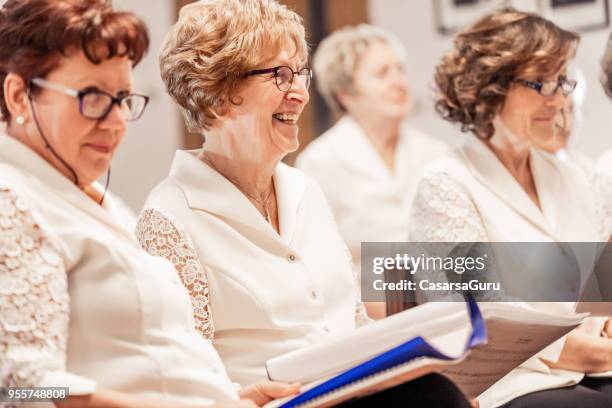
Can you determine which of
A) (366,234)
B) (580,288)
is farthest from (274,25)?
(366,234)

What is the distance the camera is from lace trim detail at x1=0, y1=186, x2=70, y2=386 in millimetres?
1412

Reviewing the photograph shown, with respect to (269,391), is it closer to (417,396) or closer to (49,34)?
(417,396)

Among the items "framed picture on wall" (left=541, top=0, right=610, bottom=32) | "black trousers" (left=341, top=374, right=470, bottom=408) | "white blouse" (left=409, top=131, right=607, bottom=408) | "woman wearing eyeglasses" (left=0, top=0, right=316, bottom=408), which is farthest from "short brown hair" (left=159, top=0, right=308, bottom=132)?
"framed picture on wall" (left=541, top=0, right=610, bottom=32)

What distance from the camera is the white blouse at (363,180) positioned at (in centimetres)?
410

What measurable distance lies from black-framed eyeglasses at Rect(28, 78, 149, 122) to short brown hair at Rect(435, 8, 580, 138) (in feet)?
3.73

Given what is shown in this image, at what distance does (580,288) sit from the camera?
2.39m

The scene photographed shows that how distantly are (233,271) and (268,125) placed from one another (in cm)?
32

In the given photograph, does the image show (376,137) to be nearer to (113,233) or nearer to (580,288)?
(580,288)

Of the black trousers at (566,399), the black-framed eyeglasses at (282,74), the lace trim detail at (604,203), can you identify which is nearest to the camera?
the black-framed eyeglasses at (282,74)

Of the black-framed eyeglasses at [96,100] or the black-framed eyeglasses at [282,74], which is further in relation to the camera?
the black-framed eyeglasses at [282,74]

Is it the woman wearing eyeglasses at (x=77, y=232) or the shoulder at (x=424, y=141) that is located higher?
the woman wearing eyeglasses at (x=77, y=232)

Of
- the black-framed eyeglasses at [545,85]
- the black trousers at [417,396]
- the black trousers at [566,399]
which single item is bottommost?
the black trousers at [566,399]

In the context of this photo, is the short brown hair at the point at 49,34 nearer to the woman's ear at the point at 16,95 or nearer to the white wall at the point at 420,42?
the woman's ear at the point at 16,95

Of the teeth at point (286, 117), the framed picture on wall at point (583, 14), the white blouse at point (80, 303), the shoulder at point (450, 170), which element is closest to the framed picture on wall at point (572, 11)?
the framed picture on wall at point (583, 14)
